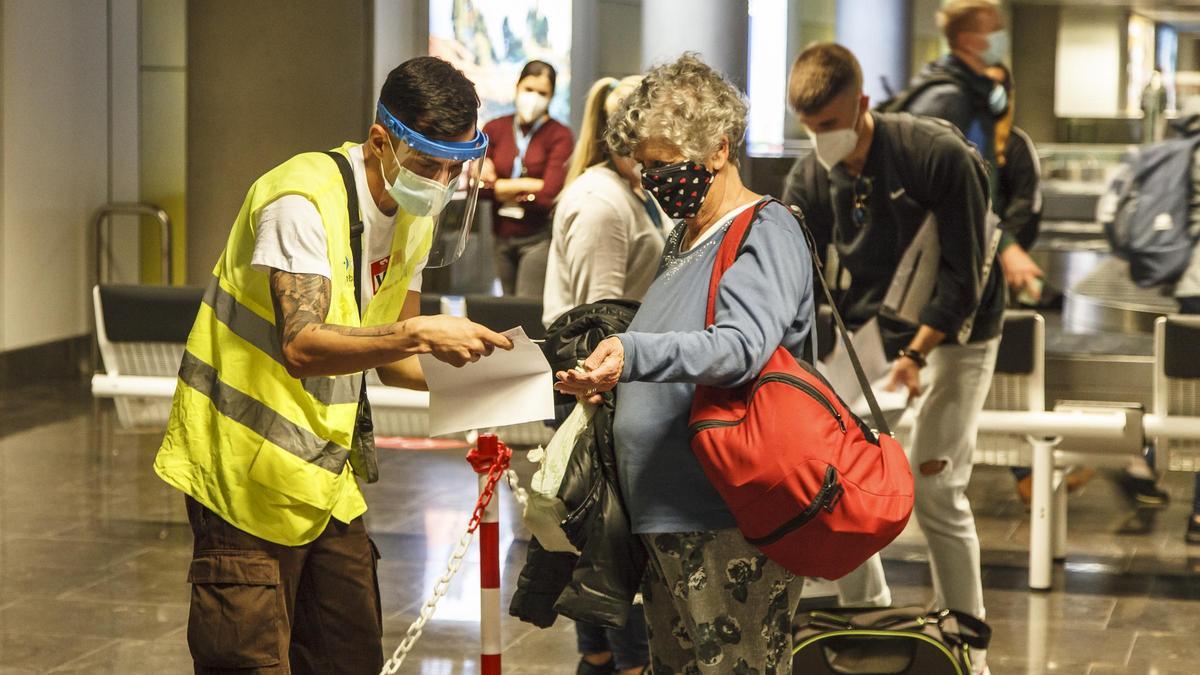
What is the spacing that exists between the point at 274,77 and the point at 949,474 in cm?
626

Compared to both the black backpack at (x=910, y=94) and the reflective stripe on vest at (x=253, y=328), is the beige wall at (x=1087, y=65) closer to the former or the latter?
the black backpack at (x=910, y=94)

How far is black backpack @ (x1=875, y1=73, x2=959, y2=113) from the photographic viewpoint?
6.05 m

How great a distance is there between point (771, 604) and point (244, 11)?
7794mm

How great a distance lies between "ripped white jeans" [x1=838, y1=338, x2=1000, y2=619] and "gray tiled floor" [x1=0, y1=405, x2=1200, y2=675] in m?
0.42

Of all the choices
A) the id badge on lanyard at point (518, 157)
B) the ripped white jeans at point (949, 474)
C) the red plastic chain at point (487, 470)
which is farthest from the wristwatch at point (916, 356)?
the id badge on lanyard at point (518, 157)

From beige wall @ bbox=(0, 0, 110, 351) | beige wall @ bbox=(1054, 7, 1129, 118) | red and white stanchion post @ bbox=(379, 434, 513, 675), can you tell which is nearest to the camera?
red and white stanchion post @ bbox=(379, 434, 513, 675)

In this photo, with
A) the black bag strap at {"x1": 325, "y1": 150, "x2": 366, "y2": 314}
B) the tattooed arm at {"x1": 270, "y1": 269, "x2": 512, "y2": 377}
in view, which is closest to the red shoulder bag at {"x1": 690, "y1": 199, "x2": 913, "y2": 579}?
the tattooed arm at {"x1": 270, "y1": 269, "x2": 512, "y2": 377}

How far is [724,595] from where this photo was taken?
10.1ft

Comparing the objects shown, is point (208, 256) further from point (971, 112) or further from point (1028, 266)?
point (1028, 266)

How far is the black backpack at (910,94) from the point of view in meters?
6.05

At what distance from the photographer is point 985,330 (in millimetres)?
5113

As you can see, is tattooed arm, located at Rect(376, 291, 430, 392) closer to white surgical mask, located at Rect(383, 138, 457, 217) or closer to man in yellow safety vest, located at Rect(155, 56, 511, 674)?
man in yellow safety vest, located at Rect(155, 56, 511, 674)

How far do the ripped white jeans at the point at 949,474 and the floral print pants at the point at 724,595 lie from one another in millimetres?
2045

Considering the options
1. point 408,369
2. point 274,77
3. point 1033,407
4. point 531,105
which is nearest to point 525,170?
point 531,105
